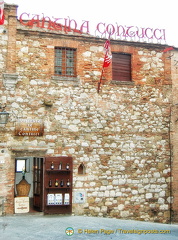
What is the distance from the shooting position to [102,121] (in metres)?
11.6

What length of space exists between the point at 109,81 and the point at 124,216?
4.85 m

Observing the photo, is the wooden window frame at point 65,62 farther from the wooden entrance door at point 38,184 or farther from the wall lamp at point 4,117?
the wooden entrance door at point 38,184

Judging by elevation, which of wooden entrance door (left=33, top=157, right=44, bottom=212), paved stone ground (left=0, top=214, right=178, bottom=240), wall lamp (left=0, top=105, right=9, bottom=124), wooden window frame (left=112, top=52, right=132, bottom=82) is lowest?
paved stone ground (left=0, top=214, right=178, bottom=240)

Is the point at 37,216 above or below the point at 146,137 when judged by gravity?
below

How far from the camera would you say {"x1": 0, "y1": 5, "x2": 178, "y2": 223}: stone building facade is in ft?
35.3

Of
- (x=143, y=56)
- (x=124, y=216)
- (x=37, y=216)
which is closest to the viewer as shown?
(x=37, y=216)

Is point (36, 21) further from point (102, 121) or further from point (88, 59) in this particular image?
point (102, 121)

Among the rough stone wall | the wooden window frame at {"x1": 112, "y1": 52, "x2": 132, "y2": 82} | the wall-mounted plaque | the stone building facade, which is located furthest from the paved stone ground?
the wooden window frame at {"x1": 112, "y1": 52, "x2": 132, "y2": 82}

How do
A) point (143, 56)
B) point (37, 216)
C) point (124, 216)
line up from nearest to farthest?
point (37, 216) → point (124, 216) → point (143, 56)

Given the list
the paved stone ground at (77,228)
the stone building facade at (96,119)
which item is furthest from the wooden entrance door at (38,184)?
the stone building facade at (96,119)

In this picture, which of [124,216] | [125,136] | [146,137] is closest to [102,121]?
[125,136]

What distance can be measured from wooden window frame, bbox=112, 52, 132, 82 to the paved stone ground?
5097mm

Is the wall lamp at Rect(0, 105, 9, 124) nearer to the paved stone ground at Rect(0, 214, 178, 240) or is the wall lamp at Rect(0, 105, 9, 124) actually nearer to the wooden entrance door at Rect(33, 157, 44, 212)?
the wooden entrance door at Rect(33, 157, 44, 212)

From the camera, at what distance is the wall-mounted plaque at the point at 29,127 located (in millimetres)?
10656
